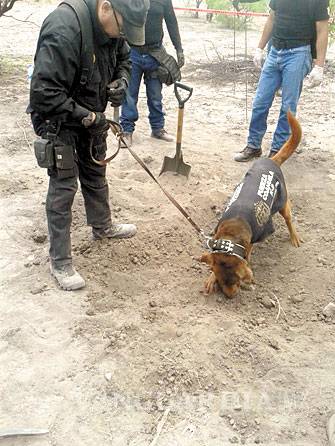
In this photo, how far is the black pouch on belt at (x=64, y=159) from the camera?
129 inches

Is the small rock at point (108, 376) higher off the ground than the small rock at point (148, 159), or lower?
lower

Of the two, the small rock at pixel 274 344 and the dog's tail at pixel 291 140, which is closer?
the small rock at pixel 274 344

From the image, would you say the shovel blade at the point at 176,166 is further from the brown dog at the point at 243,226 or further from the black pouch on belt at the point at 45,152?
the black pouch on belt at the point at 45,152

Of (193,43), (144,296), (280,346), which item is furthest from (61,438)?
(193,43)

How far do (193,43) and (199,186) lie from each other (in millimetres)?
7780

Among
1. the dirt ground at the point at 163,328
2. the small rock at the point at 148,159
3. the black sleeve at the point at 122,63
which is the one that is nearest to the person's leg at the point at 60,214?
the dirt ground at the point at 163,328

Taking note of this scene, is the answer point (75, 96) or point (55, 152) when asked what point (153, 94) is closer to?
point (75, 96)

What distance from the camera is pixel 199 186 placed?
5160 millimetres

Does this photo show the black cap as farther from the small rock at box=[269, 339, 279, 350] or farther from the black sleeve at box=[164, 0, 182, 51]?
the black sleeve at box=[164, 0, 182, 51]

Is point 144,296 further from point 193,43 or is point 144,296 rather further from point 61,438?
point 193,43

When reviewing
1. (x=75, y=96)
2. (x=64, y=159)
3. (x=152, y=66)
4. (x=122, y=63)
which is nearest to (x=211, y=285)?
(x=64, y=159)

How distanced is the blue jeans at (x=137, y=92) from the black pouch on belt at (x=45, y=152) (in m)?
2.79

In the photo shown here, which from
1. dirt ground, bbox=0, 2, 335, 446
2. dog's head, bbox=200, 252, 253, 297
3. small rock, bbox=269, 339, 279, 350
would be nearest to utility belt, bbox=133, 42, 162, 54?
dirt ground, bbox=0, 2, 335, 446

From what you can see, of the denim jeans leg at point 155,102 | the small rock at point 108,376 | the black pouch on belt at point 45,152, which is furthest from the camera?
the denim jeans leg at point 155,102
